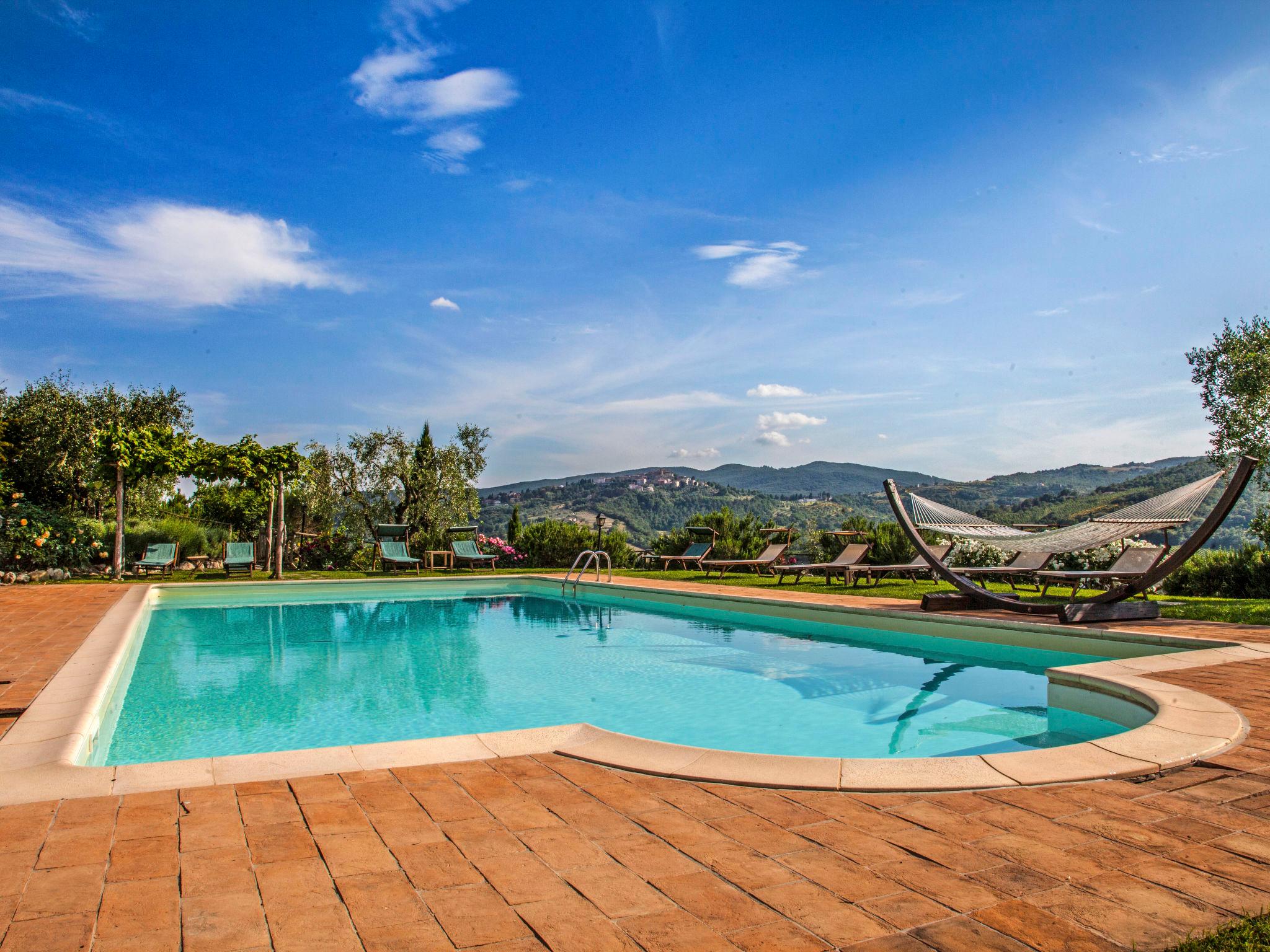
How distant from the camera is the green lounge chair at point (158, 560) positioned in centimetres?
1430

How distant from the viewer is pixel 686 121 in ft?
37.1

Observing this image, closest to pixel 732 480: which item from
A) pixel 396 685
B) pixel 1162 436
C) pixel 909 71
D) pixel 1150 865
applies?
pixel 1162 436

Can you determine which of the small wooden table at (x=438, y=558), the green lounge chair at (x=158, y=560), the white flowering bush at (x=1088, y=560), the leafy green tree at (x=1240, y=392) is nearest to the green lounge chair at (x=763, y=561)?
the white flowering bush at (x=1088, y=560)

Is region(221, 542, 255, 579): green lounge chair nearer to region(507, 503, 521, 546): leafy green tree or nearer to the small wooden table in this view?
the small wooden table

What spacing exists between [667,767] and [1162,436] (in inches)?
576

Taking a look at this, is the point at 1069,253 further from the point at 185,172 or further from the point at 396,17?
the point at 185,172

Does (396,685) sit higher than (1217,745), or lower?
lower

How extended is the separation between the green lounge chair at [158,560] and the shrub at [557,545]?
7.15m

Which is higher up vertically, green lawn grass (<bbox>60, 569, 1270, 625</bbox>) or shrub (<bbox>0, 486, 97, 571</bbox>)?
shrub (<bbox>0, 486, 97, 571</bbox>)

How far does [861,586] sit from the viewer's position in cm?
1201

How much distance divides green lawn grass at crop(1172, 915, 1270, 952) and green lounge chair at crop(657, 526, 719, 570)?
13300mm

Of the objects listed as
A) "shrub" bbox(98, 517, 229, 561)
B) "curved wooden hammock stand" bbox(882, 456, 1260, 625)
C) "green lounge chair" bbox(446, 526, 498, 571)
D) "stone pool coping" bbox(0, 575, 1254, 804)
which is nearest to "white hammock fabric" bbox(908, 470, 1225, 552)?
"curved wooden hammock stand" bbox(882, 456, 1260, 625)

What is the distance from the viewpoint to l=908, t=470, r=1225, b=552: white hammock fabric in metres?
7.38

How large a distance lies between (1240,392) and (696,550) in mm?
9786
